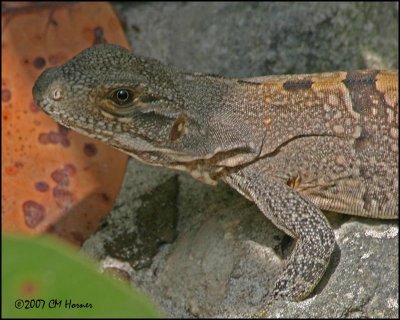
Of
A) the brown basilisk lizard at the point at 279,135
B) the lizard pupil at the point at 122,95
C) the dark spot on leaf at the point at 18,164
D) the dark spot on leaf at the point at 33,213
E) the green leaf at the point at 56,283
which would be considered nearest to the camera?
the green leaf at the point at 56,283

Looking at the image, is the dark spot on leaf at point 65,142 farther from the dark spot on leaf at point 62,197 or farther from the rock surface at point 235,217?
the rock surface at point 235,217

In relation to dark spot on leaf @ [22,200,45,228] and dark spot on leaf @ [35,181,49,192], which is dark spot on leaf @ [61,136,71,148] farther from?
dark spot on leaf @ [22,200,45,228]

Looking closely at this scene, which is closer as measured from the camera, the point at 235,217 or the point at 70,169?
the point at 235,217

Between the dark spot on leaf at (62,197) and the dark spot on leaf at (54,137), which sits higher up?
the dark spot on leaf at (54,137)

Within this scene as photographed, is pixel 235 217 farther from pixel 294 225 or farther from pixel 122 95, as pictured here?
pixel 122 95

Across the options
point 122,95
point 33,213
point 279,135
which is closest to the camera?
point 122,95

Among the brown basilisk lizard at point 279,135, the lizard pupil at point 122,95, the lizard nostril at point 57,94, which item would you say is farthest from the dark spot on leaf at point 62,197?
the lizard pupil at point 122,95

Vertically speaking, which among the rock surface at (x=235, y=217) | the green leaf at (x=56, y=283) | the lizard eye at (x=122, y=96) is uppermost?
the green leaf at (x=56, y=283)

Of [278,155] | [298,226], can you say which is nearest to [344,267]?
[298,226]

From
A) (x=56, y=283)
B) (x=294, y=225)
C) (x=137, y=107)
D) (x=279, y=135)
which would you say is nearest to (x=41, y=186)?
(x=137, y=107)
